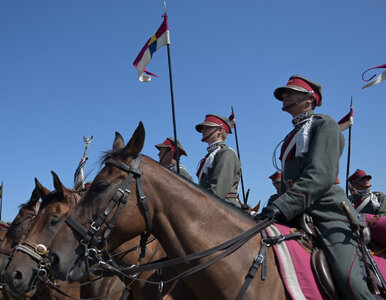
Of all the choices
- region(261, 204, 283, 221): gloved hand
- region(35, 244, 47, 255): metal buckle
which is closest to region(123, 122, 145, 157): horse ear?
region(261, 204, 283, 221): gloved hand

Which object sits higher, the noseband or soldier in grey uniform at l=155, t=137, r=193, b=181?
soldier in grey uniform at l=155, t=137, r=193, b=181

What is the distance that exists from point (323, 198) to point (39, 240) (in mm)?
4410

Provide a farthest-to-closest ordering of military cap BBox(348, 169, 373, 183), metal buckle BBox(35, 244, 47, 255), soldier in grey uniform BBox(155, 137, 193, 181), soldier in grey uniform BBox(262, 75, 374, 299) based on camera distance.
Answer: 1. military cap BBox(348, 169, 373, 183)
2. soldier in grey uniform BBox(155, 137, 193, 181)
3. metal buckle BBox(35, 244, 47, 255)
4. soldier in grey uniform BBox(262, 75, 374, 299)

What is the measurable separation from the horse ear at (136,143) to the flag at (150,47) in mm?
5449

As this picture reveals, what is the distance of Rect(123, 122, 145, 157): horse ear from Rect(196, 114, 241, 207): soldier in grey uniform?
2.55 m

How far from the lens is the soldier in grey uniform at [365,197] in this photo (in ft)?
36.9

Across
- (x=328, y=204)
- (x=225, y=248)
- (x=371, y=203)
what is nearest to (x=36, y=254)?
(x=225, y=248)

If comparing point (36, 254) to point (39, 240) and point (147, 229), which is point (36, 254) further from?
point (147, 229)

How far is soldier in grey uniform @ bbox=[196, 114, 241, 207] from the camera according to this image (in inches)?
258

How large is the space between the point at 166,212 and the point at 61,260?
3.27ft

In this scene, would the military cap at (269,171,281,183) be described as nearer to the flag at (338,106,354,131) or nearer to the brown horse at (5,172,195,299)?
the flag at (338,106,354,131)

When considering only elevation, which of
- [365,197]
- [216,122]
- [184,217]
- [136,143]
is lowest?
[184,217]

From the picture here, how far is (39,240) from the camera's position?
5891 mm

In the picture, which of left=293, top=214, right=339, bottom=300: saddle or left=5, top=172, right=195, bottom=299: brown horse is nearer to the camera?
left=293, top=214, right=339, bottom=300: saddle
